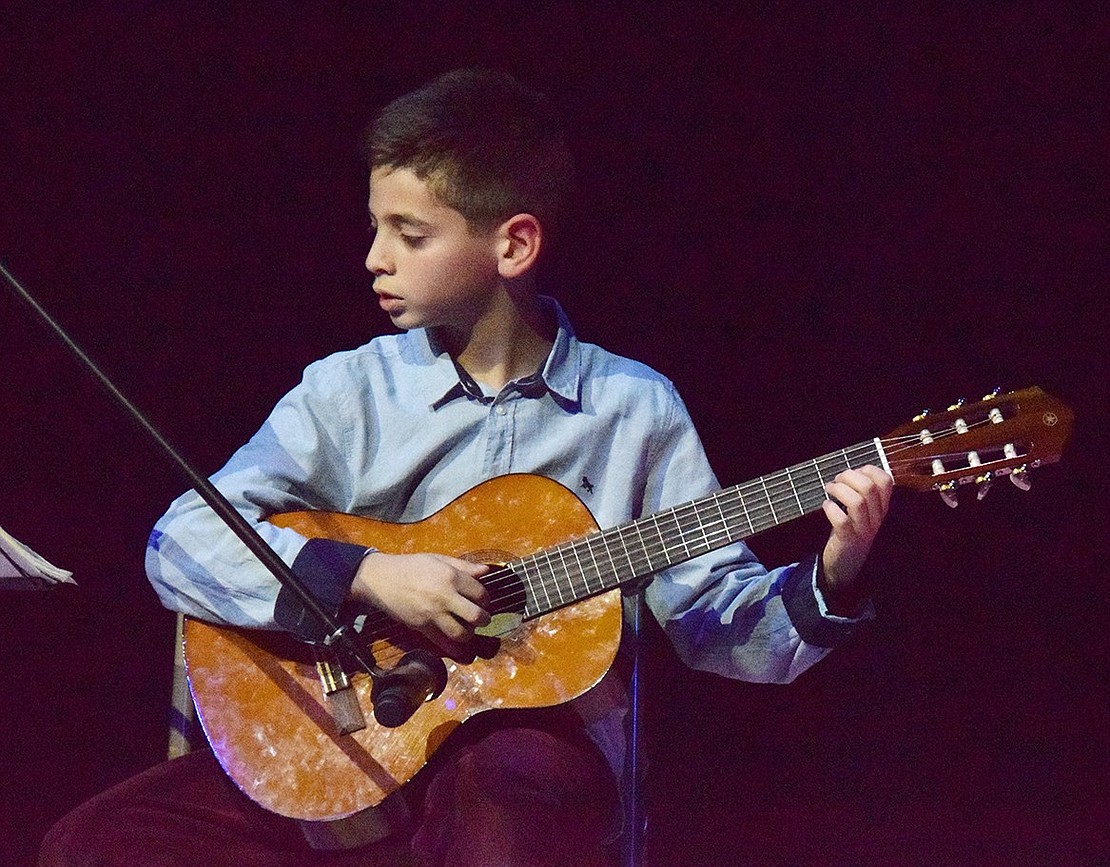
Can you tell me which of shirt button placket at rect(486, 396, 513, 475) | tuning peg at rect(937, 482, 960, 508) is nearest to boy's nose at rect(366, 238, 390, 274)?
shirt button placket at rect(486, 396, 513, 475)

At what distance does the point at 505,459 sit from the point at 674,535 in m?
0.33

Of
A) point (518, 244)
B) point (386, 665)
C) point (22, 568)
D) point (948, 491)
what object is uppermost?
point (518, 244)

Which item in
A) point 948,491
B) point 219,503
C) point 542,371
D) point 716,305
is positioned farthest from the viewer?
point 716,305

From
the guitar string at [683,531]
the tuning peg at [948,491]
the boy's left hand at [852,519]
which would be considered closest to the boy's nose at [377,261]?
the guitar string at [683,531]

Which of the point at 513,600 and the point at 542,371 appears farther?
the point at 542,371

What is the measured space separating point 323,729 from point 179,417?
4.07ft

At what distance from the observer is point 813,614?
5.84ft

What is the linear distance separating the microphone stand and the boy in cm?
15

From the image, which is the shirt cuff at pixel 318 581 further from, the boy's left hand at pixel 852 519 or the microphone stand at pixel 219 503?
the boy's left hand at pixel 852 519

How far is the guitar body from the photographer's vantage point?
5.52 feet

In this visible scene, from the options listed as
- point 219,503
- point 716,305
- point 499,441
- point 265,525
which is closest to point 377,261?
point 499,441

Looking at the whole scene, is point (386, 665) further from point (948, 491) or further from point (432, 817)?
point (948, 491)

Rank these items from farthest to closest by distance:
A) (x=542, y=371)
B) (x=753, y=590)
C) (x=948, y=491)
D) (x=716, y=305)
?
(x=716, y=305)
(x=542, y=371)
(x=753, y=590)
(x=948, y=491)

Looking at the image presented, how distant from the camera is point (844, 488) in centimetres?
171
